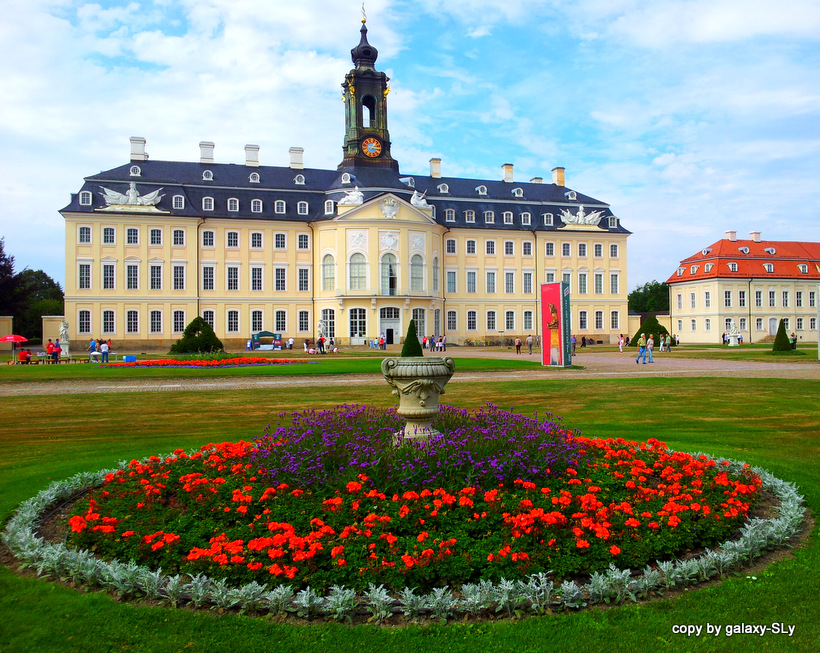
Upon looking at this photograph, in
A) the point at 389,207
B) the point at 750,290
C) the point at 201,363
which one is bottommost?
the point at 201,363

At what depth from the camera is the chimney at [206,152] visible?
201ft

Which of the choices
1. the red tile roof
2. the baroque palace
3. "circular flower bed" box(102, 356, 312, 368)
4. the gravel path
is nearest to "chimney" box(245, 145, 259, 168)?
the baroque palace

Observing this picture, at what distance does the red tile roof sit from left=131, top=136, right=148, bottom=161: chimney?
203ft

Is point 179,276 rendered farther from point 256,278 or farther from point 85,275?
point 85,275

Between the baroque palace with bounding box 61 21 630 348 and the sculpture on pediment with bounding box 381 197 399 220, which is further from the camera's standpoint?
the sculpture on pediment with bounding box 381 197 399 220

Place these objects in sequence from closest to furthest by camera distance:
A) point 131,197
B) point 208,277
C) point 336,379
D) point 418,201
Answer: point 336,379, point 131,197, point 208,277, point 418,201

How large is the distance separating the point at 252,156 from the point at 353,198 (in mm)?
12450

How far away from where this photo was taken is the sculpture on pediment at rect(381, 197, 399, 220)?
57.5 meters

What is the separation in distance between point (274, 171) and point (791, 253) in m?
61.7

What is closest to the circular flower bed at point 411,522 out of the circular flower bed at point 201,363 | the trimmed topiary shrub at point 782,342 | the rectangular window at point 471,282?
the circular flower bed at point 201,363

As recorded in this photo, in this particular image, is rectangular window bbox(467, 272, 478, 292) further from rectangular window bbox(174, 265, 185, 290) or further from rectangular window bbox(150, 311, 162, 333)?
rectangular window bbox(150, 311, 162, 333)

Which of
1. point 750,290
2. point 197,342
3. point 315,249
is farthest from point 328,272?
point 750,290

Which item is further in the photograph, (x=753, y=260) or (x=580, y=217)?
(x=753, y=260)

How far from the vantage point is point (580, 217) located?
225ft
